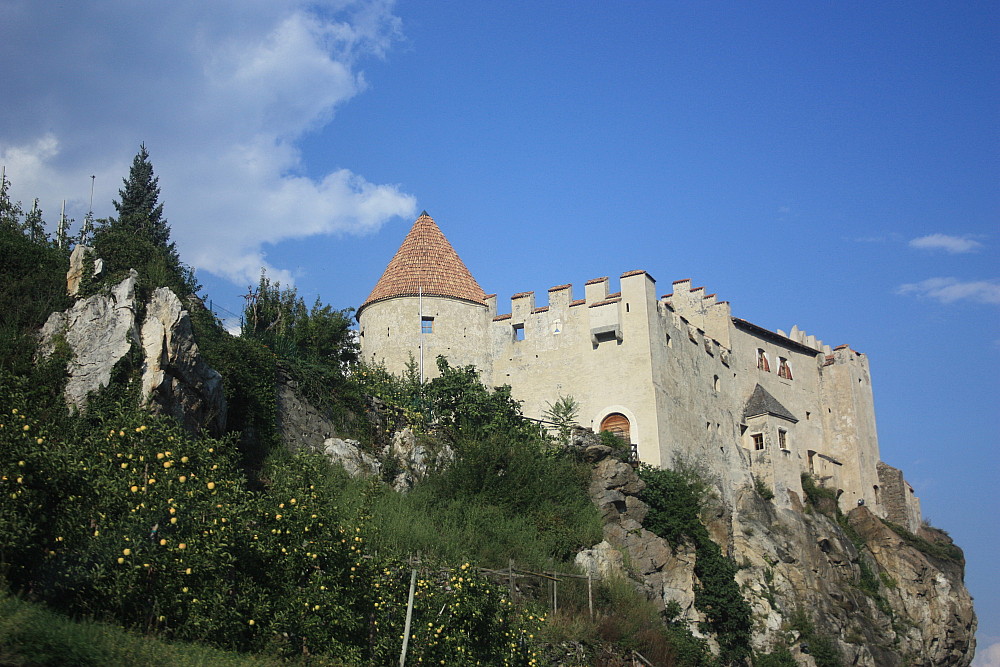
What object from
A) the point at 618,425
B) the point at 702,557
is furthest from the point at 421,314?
the point at 702,557

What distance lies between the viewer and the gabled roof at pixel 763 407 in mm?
42250

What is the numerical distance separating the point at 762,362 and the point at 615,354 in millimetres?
12914

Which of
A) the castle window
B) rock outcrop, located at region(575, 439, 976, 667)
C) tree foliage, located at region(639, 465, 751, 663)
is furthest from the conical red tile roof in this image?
the castle window

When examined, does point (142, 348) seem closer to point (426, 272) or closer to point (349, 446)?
point (349, 446)

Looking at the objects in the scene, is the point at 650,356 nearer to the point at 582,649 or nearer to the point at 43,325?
the point at 582,649

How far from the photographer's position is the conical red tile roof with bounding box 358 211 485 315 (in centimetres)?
3697

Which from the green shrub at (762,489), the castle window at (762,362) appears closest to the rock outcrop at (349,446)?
the green shrub at (762,489)

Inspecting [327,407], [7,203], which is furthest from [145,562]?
[7,203]

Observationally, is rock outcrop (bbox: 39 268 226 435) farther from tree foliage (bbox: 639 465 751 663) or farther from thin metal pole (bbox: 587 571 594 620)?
tree foliage (bbox: 639 465 751 663)

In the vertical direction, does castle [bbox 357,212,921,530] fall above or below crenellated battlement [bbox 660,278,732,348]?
below

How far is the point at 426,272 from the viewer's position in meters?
37.6

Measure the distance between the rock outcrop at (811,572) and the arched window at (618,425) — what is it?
8.29ft

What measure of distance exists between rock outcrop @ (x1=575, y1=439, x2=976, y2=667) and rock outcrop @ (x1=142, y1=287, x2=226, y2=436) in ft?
35.2

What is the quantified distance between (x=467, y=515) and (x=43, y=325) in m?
11.1
